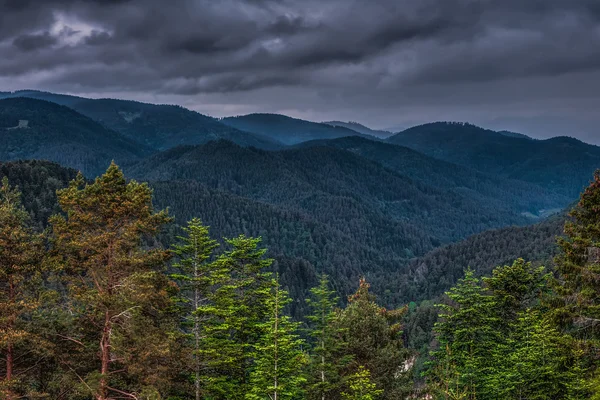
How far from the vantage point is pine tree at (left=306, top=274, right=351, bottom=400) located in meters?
27.3

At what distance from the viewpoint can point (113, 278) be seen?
78.5 feet

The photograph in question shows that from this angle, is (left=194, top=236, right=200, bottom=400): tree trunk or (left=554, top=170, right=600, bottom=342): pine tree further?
(left=194, top=236, right=200, bottom=400): tree trunk

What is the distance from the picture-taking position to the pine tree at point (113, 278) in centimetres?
2220

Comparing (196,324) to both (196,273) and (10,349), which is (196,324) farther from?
(10,349)

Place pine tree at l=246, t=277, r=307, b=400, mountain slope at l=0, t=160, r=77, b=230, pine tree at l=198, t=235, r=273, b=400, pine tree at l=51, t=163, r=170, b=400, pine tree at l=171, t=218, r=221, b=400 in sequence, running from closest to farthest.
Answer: pine tree at l=51, t=163, r=170, b=400 → pine tree at l=246, t=277, r=307, b=400 → pine tree at l=198, t=235, r=273, b=400 → pine tree at l=171, t=218, r=221, b=400 → mountain slope at l=0, t=160, r=77, b=230

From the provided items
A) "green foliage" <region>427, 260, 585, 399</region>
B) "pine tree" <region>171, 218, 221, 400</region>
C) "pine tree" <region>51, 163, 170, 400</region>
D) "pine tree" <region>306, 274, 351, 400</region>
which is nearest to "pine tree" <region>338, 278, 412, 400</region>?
"pine tree" <region>306, 274, 351, 400</region>

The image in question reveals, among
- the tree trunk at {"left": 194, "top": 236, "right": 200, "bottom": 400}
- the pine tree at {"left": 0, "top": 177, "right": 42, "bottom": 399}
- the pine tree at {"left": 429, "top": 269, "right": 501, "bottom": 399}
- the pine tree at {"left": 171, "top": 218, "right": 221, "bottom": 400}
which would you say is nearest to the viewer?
the pine tree at {"left": 0, "top": 177, "right": 42, "bottom": 399}

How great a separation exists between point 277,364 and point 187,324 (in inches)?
248

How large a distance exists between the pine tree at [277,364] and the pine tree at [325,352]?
6.35 ft

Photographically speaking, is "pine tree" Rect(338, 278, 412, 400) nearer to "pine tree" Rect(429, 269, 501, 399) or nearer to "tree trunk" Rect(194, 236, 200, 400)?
"pine tree" Rect(429, 269, 501, 399)

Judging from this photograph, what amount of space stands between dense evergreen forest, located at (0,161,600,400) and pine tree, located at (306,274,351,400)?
0.09 m

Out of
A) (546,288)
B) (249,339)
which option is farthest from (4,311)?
(546,288)

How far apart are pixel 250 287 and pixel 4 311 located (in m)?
13.4

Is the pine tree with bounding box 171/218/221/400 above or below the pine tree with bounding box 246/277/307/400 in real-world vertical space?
above
